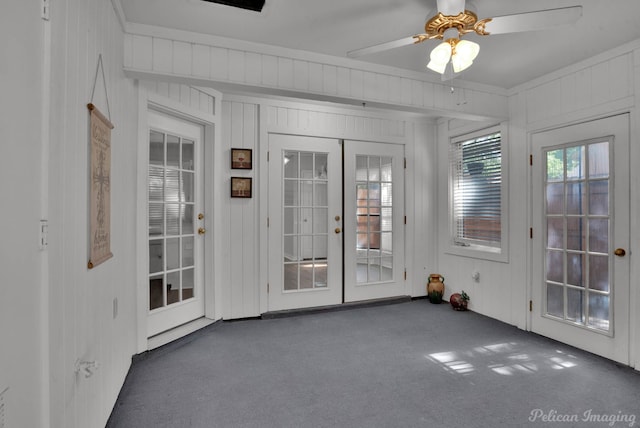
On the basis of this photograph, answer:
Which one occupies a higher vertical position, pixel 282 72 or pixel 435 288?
pixel 282 72

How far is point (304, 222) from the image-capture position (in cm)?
404

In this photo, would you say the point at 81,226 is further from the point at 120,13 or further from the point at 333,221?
the point at 333,221

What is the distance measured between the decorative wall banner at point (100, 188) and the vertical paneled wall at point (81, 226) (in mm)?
53

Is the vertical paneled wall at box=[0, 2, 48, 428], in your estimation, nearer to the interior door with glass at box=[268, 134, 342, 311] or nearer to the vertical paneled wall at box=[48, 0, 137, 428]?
the vertical paneled wall at box=[48, 0, 137, 428]

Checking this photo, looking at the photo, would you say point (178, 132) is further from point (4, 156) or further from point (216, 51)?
point (4, 156)

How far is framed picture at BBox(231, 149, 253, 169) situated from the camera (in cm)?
368

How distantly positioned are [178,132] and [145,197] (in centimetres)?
74

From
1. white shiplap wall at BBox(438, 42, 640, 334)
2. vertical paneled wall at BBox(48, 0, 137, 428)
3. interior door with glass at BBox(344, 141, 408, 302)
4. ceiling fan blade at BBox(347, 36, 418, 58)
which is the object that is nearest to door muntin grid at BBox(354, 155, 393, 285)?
interior door with glass at BBox(344, 141, 408, 302)

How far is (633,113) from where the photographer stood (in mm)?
2648

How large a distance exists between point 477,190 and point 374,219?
1.25 meters

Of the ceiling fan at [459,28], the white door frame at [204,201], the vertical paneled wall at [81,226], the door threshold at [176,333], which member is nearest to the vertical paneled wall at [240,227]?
the white door frame at [204,201]

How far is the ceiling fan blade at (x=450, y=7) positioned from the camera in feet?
6.17

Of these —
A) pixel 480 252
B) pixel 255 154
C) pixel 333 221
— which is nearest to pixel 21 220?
pixel 255 154

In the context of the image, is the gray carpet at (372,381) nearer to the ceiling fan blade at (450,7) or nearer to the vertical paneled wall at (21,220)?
the vertical paneled wall at (21,220)
